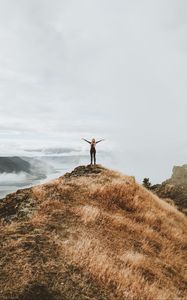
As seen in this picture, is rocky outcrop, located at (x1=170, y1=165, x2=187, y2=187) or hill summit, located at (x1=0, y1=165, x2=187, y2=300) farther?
rocky outcrop, located at (x1=170, y1=165, x2=187, y2=187)

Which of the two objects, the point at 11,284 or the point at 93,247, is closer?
the point at 11,284

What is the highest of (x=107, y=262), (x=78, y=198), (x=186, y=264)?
(x=78, y=198)

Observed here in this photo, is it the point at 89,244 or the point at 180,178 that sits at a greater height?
the point at 180,178

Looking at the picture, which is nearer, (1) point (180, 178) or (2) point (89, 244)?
(2) point (89, 244)

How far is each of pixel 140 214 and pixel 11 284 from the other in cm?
954

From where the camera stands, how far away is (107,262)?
389 inches

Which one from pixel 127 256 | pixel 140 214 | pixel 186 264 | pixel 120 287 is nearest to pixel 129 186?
pixel 140 214

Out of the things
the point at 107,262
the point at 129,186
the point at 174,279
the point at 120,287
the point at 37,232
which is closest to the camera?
the point at 120,287

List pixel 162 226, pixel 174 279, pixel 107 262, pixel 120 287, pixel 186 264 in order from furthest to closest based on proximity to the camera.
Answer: pixel 162 226 < pixel 186 264 < pixel 174 279 < pixel 107 262 < pixel 120 287

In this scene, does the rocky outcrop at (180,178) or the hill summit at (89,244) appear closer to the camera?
the hill summit at (89,244)

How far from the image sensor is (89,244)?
10.9m

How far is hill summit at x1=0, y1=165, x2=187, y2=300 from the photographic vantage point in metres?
8.47

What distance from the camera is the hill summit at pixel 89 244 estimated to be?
334 inches

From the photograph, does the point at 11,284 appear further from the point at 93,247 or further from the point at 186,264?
the point at 186,264
